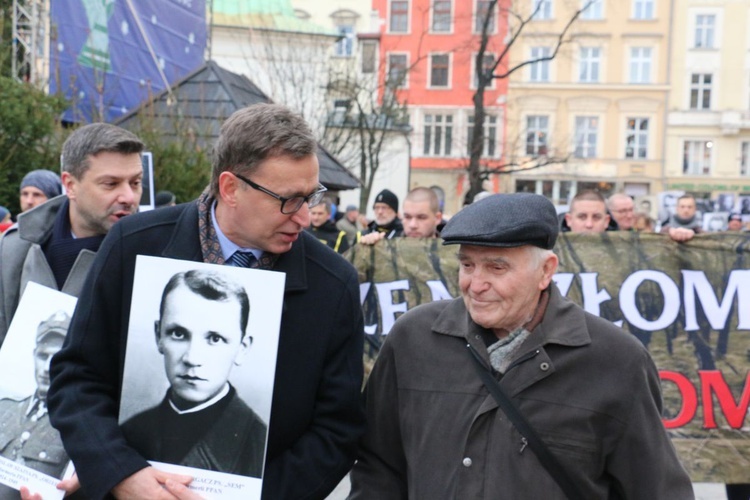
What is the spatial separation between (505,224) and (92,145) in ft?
5.49

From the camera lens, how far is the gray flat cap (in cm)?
266

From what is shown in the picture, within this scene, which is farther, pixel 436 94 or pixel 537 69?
pixel 436 94

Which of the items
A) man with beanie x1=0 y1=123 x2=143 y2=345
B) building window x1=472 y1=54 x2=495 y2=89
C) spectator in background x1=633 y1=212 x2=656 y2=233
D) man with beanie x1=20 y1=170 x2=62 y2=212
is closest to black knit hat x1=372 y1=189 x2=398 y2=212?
man with beanie x1=20 y1=170 x2=62 y2=212

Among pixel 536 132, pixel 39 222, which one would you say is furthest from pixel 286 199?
pixel 536 132

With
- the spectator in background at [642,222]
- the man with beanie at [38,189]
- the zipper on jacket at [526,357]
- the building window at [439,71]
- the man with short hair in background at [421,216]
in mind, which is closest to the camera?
the zipper on jacket at [526,357]

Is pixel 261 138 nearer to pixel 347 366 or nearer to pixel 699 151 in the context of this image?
pixel 347 366

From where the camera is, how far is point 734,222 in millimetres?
20938

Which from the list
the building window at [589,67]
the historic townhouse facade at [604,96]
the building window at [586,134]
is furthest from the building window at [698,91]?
the building window at [586,134]

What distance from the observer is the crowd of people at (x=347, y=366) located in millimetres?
2584

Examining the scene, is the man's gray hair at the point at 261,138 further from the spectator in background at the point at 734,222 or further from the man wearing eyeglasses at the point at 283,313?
the spectator in background at the point at 734,222

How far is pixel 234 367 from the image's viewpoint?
258 cm

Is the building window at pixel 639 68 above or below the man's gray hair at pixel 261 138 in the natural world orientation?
above

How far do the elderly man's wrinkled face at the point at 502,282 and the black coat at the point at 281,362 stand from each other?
0.38m

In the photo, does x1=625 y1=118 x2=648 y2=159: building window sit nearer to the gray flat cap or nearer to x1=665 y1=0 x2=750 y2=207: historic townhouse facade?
x1=665 y1=0 x2=750 y2=207: historic townhouse facade
